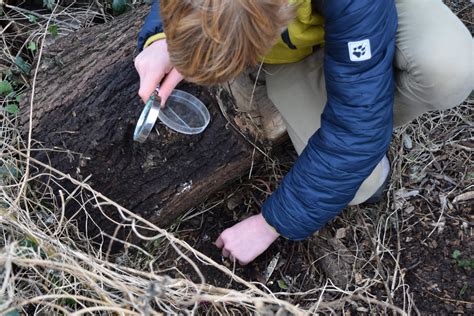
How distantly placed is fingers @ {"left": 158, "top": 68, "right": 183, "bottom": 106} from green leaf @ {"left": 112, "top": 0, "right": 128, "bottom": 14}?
2.16 ft

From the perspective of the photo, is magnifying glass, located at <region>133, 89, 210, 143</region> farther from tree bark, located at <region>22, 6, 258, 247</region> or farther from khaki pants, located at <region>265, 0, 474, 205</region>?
khaki pants, located at <region>265, 0, 474, 205</region>

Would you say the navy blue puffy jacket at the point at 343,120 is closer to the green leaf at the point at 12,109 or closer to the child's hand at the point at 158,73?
the child's hand at the point at 158,73

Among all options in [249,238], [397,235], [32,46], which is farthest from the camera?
[32,46]

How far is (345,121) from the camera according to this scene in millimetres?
1408

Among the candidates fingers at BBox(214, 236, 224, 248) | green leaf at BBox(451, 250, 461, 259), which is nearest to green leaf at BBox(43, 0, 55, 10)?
fingers at BBox(214, 236, 224, 248)

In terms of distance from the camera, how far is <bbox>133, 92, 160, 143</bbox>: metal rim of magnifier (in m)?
1.50

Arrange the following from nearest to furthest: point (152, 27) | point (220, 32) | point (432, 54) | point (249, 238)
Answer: point (220, 32) → point (432, 54) → point (152, 27) → point (249, 238)

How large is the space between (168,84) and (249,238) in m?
0.50

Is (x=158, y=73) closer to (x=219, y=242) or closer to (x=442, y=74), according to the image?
(x=219, y=242)

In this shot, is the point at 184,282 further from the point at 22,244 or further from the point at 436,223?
the point at 436,223

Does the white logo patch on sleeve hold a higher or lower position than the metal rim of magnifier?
higher

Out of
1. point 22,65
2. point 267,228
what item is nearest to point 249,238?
point 267,228

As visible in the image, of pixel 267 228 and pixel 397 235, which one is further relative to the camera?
pixel 397 235

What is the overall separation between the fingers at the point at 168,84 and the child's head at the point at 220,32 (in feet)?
1.28
